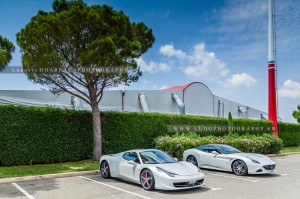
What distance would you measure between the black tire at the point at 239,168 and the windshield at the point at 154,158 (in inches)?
127

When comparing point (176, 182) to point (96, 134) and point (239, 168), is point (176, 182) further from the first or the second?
point (96, 134)

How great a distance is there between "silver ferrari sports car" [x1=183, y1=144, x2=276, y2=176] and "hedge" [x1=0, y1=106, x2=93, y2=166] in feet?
17.2

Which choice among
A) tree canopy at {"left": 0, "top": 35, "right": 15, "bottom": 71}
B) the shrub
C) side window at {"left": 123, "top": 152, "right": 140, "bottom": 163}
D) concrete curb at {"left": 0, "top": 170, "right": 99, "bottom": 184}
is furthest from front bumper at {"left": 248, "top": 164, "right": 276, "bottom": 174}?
tree canopy at {"left": 0, "top": 35, "right": 15, "bottom": 71}

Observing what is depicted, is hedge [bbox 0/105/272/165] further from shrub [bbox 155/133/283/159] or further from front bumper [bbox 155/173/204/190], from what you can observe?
front bumper [bbox 155/173/204/190]

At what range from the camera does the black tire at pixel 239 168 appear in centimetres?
1123

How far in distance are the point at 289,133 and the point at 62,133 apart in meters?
24.9

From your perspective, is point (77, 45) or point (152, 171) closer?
point (152, 171)

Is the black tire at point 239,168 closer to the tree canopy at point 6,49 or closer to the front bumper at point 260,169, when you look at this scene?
the front bumper at point 260,169

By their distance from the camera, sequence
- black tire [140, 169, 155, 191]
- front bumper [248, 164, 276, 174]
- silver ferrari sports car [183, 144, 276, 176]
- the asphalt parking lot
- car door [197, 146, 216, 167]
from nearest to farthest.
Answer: the asphalt parking lot → black tire [140, 169, 155, 191] → front bumper [248, 164, 276, 174] → silver ferrari sports car [183, 144, 276, 176] → car door [197, 146, 216, 167]

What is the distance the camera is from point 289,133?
102 ft

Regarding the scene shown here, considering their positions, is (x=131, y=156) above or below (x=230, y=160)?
above

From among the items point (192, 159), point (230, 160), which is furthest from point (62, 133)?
point (230, 160)

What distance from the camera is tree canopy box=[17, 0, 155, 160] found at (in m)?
12.6

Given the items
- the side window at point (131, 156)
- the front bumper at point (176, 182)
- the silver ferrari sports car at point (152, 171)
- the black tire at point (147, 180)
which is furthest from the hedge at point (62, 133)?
the front bumper at point (176, 182)
